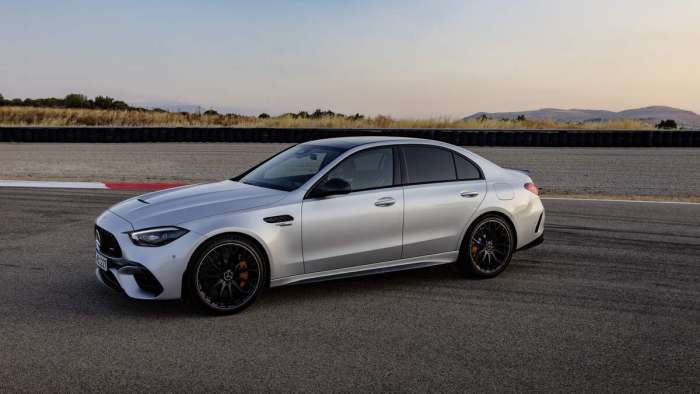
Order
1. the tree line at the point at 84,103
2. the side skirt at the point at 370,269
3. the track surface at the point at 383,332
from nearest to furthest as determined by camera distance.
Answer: the track surface at the point at 383,332 < the side skirt at the point at 370,269 < the tree line at the point at 84,103

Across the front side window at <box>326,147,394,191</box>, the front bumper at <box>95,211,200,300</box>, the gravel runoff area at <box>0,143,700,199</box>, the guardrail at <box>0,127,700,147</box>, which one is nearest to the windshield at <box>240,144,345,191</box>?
the front side window at <box>326,147,394,191</box>

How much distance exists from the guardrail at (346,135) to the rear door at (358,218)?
21.7 meters

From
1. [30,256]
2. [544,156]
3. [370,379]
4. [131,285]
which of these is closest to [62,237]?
[30,256]

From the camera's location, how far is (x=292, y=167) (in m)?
6.96

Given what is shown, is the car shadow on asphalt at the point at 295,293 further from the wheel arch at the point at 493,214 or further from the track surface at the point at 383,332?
the wheel arch at the point at 493,214

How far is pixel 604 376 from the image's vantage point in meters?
4.66

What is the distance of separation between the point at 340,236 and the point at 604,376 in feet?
8.62

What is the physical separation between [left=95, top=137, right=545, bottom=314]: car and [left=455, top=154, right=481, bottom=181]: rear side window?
0.01m

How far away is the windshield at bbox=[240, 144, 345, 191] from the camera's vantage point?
259 inches

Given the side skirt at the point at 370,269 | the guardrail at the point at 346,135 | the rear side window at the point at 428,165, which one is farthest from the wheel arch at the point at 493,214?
the guardrail at the point at 346,135

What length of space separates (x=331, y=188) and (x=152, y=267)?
170 cm

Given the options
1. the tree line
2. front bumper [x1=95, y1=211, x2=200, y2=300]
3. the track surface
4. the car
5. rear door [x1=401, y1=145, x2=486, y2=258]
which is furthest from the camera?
the tree line

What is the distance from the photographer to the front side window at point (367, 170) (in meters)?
6.62

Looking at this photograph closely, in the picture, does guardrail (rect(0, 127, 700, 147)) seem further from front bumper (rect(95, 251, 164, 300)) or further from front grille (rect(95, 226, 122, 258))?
front bumper (rect(95, 251, 164, 300))
